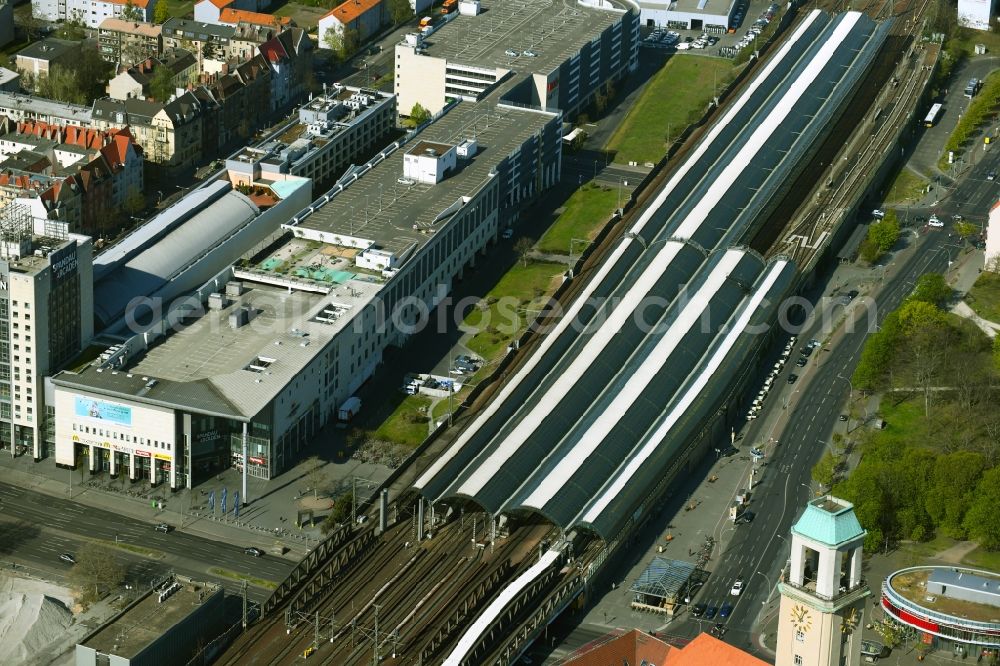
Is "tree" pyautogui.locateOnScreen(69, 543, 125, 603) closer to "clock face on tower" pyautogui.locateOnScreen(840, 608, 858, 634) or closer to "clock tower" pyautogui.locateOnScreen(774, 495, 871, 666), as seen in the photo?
"clock tower" pyautogui.locateOnScreen(774, 495, 871, 666)

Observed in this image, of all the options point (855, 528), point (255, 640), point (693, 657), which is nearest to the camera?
point (855, 528)

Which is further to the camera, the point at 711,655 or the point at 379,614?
the point at 379,614

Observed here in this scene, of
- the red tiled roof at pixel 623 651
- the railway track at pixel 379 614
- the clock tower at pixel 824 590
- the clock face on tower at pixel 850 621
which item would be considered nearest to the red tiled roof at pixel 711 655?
the red tiled roof at pixel 623 651

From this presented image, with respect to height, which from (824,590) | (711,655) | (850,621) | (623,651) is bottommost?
(623,651)

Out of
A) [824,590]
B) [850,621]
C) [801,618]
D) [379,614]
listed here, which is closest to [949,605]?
[850,621]

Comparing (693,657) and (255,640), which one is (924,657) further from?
(255,640)

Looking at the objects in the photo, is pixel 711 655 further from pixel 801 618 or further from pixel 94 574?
pixel 94 574

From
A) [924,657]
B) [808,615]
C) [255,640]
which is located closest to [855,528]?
[808,615]

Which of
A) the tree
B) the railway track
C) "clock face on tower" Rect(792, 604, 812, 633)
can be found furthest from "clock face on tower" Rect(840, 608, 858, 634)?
the tree
